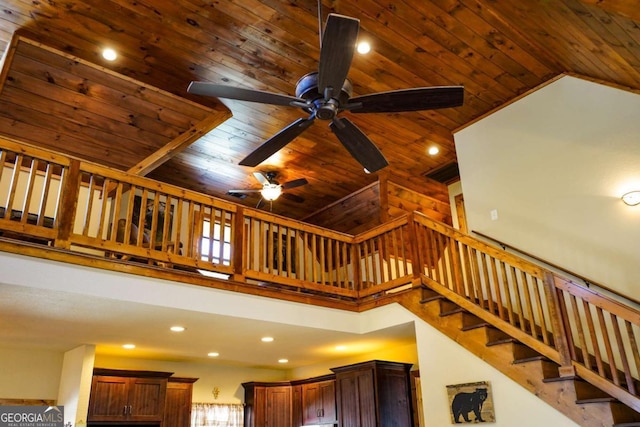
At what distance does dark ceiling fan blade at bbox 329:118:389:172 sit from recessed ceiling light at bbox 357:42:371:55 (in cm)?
151

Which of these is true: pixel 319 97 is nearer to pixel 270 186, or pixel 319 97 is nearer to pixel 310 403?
pixel 270 186

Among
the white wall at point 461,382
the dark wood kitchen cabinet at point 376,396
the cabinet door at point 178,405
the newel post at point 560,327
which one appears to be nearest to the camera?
the newel post at point 560,327

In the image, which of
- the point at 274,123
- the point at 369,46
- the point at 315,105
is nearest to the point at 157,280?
the point at 315,105

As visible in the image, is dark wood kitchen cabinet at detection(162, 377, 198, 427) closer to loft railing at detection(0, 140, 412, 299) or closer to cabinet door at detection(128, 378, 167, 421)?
cabinet door at detection(128, 378, 167, 421)

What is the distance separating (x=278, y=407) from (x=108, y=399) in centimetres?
278

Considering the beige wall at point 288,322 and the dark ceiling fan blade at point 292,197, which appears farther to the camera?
the dark ceiling fan blade at point 292,197

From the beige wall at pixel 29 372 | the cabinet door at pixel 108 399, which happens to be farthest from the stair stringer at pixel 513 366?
the beige wall at pixel 29 372

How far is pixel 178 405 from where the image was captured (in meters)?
7.52

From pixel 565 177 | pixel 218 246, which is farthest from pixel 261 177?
pixel 565 177

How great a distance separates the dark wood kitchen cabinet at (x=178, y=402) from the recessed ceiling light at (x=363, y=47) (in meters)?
5.32

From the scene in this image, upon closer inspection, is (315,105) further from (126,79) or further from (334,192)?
(334,192)

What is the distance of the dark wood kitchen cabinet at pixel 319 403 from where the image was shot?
7450 millimetres

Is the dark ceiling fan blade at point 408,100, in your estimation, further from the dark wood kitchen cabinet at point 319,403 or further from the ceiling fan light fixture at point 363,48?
the dark wood kitchen cabinet at point 319,403

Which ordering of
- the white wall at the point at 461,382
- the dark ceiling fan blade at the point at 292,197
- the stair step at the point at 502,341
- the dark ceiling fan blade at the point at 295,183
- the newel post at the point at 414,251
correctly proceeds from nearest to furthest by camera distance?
the white wall at the point at 461,382 < the stair step at the point at 502,341 < the newel post at the point at 414,251 < the dark ceiling fan blade at the point at 295,183 < the dark ceiling fan blade at the point at 292,197
